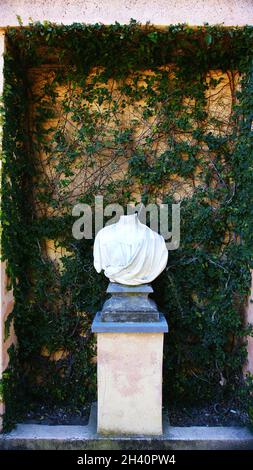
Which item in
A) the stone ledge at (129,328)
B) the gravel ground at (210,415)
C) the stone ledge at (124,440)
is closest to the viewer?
the stone ledge at (129,328)

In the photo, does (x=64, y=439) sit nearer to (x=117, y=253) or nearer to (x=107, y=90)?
(x=117, y=253)

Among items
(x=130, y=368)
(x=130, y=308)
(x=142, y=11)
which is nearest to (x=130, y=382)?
(x=130, y=368)

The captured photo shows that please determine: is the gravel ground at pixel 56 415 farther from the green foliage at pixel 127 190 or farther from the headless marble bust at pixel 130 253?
the headless marble bust at pixel 130 253

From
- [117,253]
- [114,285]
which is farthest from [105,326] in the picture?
[117,253]

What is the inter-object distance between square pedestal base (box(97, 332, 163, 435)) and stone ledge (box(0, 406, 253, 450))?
7 cm

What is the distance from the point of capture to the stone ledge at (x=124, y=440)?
9.91ft

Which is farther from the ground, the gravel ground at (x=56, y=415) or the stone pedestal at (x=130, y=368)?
the stone pedestal at (x=130, y=368)

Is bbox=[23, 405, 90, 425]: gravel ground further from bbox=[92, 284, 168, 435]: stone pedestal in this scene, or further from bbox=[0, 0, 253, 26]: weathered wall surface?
bbox=[0, 0, 253, 26]: weathered wall surface

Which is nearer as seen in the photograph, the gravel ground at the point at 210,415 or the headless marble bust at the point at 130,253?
the headless marble bust at the point at 130,253

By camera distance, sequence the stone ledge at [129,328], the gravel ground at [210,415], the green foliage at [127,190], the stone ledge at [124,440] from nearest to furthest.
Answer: the stone ledge at [129,328], the stone ledge at [124,440], the gravel ground at [210,415], the green foliage at [127,190]

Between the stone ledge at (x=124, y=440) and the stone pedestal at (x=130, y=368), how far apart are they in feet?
0.23

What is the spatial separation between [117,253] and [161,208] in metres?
0.83

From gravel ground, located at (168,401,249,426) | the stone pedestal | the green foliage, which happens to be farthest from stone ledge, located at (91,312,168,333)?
gravel ground, located at (168,401,249,426)

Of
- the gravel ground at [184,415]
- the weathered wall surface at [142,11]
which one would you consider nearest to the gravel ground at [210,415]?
the gravel ground at [184,415]
